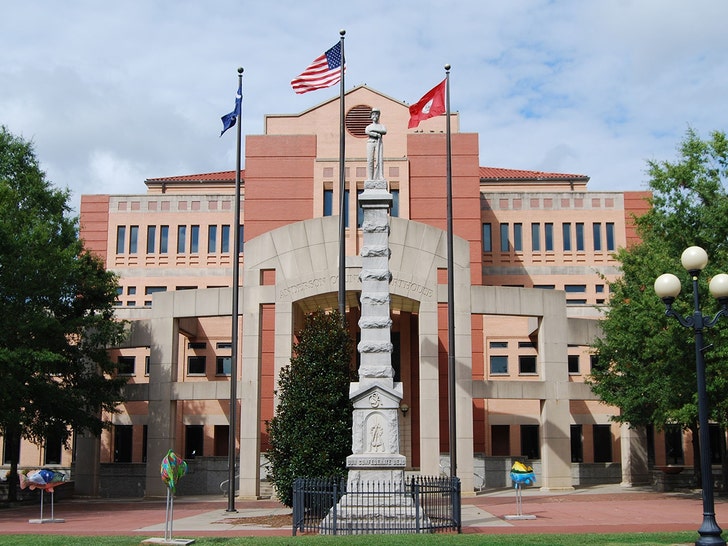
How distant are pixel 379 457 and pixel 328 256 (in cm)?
1616

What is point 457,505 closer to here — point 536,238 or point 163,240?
point 536,238

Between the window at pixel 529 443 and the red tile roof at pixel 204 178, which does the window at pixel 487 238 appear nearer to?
the window at pixel 529 443

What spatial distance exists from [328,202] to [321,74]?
15300 mm

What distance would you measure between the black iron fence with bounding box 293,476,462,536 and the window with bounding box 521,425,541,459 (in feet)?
95.6

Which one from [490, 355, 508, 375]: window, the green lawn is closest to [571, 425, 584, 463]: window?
[490, 355, 508, 375]: window

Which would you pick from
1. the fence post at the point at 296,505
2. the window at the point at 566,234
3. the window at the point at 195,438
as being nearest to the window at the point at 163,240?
the window at the point at 195,438

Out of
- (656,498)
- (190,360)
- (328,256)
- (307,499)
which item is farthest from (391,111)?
(307,499)

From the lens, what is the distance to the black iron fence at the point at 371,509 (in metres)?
18.7

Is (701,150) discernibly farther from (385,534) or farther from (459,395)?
(385,534)

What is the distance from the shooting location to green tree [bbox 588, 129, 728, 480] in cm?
2675

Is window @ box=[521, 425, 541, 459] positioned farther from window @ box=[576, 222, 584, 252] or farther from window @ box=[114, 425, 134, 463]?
window @ box=[114, 425, 134, 463]

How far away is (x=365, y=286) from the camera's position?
21359mm

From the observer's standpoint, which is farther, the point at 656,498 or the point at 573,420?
the point at 573,420

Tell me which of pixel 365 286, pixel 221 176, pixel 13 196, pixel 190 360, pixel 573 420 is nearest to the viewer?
pixel 365 286
